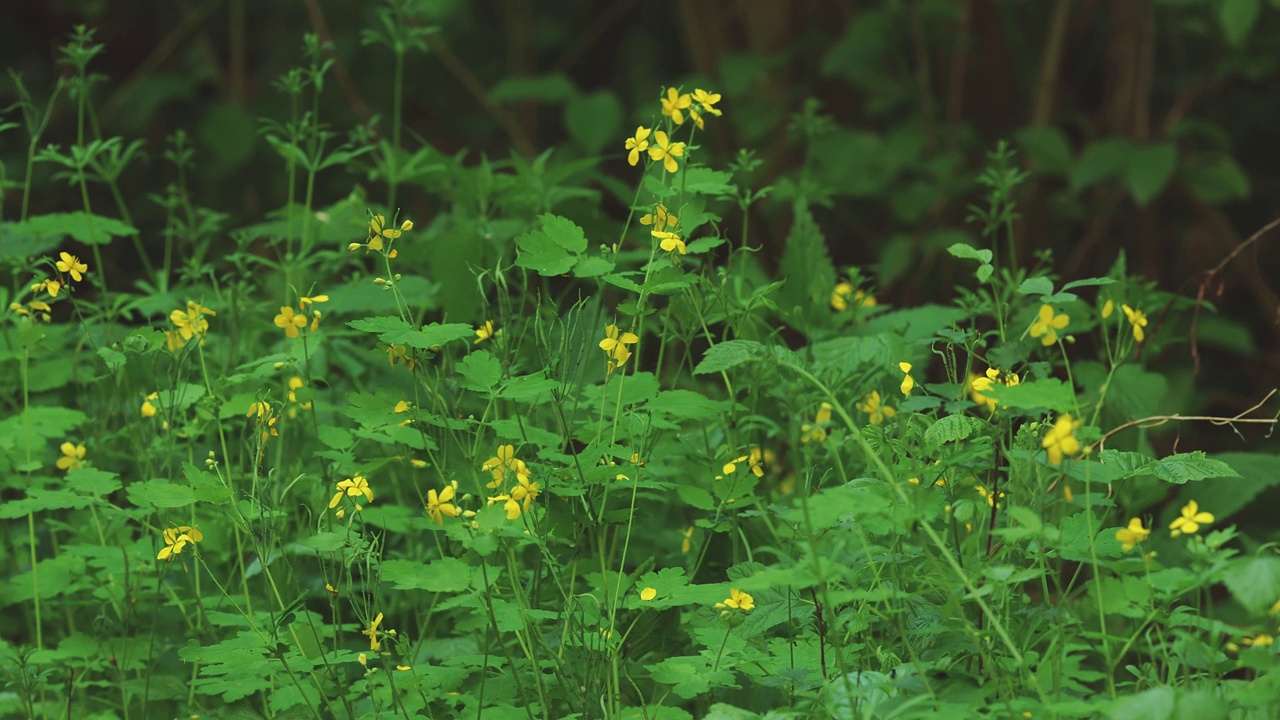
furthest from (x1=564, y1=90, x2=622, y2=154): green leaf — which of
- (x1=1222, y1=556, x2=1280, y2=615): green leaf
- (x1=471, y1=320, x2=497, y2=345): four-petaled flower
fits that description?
(x1=1222, y1=556, x2=1280, y2=615): green leaf

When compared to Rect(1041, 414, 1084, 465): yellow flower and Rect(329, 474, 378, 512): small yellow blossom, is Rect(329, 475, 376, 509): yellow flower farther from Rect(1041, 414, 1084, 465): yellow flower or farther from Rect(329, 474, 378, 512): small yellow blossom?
Rect(1041, 414, 1084, 465): yellow flower

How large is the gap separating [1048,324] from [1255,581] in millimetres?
316

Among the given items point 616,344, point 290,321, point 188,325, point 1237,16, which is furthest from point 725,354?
point 1237,16

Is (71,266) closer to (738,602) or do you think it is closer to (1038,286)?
(738,602)

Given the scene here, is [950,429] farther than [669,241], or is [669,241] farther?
[669,241]

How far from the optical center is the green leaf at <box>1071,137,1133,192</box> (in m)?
2.96

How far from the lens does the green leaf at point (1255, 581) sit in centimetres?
92

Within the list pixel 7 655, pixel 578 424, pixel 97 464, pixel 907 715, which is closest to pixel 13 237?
pixel 97 464

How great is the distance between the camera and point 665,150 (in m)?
1.34

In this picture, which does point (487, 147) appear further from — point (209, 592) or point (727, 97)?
point (209, 592)

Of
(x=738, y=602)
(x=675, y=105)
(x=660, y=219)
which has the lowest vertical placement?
(x=738, y=602)

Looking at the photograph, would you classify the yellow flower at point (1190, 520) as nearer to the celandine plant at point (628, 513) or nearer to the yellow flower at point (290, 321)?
the celandine plant at point (628, 513)

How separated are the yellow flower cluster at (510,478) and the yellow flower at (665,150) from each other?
323mm

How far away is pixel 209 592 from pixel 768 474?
2.48 ft
